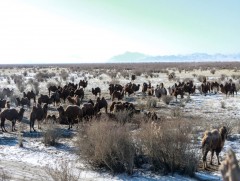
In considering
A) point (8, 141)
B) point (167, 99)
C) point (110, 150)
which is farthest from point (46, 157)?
point (167, 99)

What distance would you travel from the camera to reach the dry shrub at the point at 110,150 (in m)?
10.5

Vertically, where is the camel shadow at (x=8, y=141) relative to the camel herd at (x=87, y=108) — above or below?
below

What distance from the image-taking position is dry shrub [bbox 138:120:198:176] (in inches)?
412

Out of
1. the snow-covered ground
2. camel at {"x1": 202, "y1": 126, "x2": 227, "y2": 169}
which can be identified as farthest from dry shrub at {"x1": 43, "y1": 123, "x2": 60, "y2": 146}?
camel at {"x1": 202, "y1": 126, "x2": 227, "y2": 169}

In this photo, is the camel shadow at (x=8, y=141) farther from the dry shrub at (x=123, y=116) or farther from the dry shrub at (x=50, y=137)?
the dry shrub at (x=123, y=116)

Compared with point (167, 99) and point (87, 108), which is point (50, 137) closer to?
point (87, 108)

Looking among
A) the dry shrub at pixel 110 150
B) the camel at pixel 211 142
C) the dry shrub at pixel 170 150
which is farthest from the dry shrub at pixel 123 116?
the camel at pixel 211 142

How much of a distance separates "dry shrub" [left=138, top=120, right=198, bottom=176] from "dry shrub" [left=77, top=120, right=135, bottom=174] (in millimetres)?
564

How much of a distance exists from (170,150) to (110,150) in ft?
5.40

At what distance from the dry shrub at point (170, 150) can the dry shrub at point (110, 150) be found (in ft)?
1.85

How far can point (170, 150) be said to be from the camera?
421 inches

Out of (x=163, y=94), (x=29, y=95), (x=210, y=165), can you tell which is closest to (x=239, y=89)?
(x=163, y=94)

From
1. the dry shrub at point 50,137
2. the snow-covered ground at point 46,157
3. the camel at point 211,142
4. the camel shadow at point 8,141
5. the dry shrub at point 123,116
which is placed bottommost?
the camel shadow at point 8,141

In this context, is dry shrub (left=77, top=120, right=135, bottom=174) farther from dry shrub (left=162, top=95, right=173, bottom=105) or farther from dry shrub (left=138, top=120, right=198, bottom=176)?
dry shrub (left=162, top=95, right=173, bottom=105)
